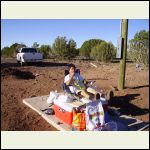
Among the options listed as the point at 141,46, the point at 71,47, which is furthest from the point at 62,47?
the point at 141,46

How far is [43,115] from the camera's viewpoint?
5.63m

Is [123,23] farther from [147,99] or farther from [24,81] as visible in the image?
[24,81]

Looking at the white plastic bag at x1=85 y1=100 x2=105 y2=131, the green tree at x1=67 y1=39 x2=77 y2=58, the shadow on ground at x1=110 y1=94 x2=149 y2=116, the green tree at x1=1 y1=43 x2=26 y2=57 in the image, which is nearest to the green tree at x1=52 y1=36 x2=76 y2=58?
the green tree at x1=67 y1=39 x2=77 y2=58

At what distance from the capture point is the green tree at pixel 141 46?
9000mm

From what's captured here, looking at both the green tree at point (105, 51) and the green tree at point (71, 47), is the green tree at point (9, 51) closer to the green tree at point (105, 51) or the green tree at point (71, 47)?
the green tree at point (71, 47)

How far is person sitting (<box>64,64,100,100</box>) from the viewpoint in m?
5.66

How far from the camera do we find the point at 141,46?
30.1 ft

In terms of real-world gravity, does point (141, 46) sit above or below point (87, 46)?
below

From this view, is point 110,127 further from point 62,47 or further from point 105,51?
point 62,47

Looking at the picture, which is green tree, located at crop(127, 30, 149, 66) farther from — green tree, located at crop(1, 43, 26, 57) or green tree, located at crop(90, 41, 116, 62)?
green tree, located at crop(1, 43, 26, 57)

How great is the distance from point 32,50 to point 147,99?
452 inches

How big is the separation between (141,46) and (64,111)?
16.7 ft

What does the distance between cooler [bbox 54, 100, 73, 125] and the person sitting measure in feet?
1.88

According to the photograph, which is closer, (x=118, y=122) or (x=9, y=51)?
(x=118, y=122)
